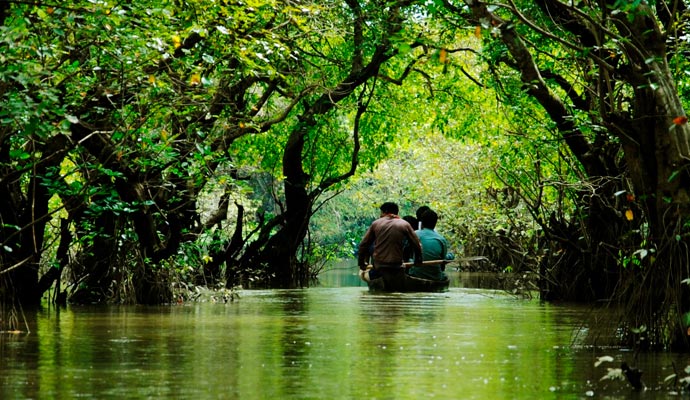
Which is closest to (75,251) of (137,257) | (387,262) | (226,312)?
(137,257)

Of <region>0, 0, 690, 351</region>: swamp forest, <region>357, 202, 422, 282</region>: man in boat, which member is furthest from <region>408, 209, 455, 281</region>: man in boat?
<region>0, 0, 690, 351</region>: swamp forest

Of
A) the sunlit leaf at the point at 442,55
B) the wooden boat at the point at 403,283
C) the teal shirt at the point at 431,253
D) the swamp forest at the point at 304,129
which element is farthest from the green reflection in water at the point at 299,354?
the teal shirt at the point at 431,253

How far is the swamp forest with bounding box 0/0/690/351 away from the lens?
10039mm

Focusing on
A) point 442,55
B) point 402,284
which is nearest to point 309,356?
point 442,55

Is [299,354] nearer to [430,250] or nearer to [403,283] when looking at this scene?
[403,283]

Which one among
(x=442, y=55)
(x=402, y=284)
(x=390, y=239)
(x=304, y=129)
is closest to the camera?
(x=442, y=55)

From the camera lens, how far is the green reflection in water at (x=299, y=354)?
306 inches

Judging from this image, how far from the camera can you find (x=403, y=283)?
72.3 feet

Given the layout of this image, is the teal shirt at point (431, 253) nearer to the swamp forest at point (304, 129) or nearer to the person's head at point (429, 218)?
the person's head at point (429, 218)

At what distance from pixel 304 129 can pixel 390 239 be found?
4826 mm

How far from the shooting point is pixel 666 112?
1002 centimetres

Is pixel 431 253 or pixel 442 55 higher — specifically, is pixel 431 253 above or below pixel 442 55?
below

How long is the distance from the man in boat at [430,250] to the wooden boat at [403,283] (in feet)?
0.67

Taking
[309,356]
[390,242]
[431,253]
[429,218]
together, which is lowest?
[309,356]
